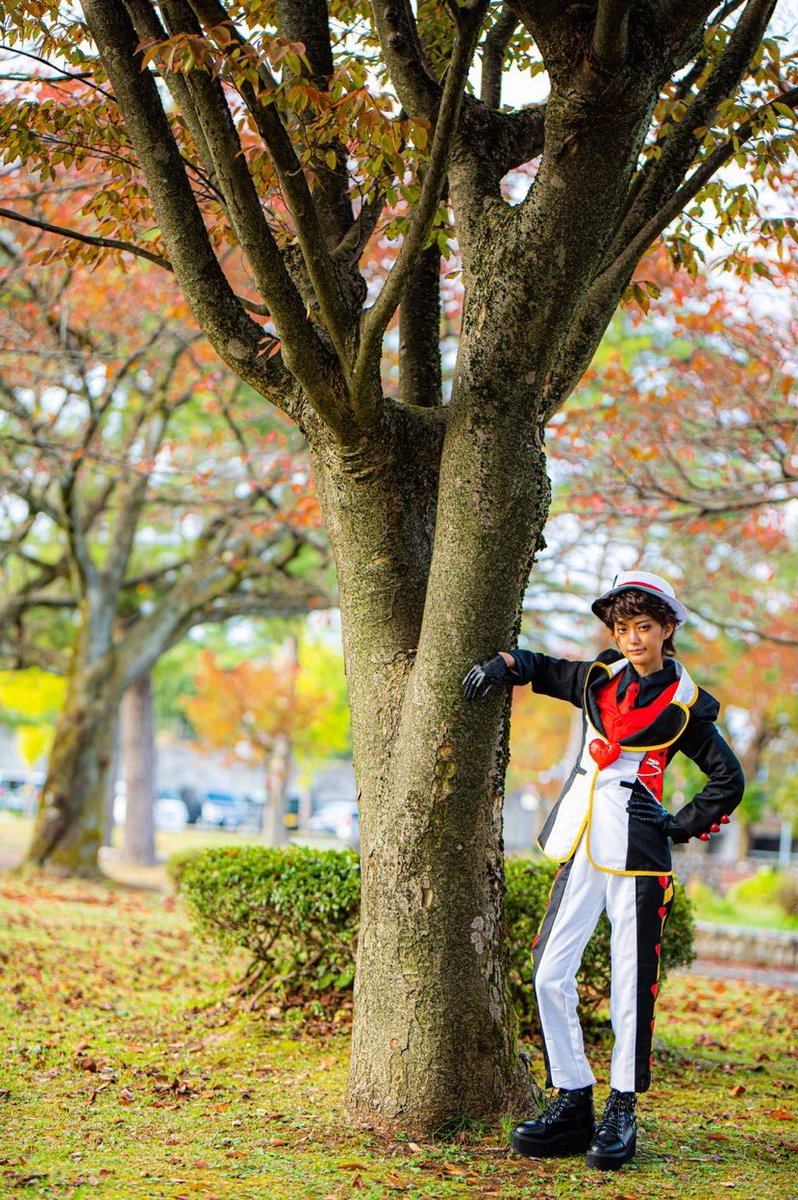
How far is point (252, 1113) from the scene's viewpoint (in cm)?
441

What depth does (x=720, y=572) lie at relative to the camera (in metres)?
14.2

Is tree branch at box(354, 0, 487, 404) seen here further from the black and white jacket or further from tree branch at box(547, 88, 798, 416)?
the black and white jacket

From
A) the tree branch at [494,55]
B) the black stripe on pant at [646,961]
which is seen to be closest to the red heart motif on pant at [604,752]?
the black stripe on pant at [646,961]

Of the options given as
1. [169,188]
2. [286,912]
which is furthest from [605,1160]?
[169,188]

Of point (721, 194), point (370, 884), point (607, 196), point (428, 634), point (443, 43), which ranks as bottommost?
point (370, 884)

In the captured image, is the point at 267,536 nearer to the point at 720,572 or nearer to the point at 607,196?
the point at 720,572

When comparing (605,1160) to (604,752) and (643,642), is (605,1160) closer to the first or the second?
(604,752)

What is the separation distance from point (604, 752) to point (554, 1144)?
1.40 metres

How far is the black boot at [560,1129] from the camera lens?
12.9 feet

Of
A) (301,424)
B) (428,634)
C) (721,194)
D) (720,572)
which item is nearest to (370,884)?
(428,634)

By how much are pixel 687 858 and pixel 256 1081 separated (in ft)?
62.7

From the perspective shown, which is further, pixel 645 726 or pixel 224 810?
pixel 224 810

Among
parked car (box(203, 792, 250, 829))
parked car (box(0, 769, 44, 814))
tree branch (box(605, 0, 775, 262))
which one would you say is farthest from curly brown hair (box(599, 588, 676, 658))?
parked car (box(203, 792, 250, 829))

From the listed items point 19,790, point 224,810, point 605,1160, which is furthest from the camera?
point 19,790
